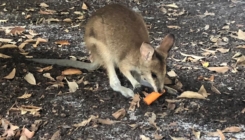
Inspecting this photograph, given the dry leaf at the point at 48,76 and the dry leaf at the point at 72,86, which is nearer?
the dry leaf at the point at 72,86

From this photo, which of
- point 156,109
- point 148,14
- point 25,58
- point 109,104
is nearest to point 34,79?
point 25,58

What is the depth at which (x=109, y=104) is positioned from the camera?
A: 4.38 m

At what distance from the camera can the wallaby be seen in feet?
14.1

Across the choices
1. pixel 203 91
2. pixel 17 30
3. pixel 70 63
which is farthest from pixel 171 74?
pixel 17 30

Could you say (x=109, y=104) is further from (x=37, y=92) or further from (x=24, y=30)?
(x=24, y=30)

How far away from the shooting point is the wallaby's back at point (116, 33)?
461cm

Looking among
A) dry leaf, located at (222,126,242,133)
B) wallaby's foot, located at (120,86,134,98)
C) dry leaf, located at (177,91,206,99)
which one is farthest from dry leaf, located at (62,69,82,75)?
dry leaf, located at (222,126,242,133)

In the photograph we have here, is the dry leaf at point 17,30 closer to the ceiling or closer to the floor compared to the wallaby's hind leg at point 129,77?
closer to the floor

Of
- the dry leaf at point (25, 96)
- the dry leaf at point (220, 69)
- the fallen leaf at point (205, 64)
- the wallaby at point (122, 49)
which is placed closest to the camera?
the wallaby at point (122, 49)

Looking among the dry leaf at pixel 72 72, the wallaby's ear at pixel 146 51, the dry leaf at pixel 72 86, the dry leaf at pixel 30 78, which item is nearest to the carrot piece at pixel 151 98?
the wallaby's ear at pixel 146 51

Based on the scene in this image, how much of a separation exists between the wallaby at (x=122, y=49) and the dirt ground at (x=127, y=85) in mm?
154

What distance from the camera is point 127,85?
4840 mm

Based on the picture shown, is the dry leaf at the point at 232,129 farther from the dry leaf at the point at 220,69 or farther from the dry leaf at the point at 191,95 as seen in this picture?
the dry leaf at the point at 220,69

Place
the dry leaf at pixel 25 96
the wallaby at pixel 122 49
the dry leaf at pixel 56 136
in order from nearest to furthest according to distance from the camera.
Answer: the dry leaf at pixel 56 136 < the wallaby at pixel 122 49 < the dry leaf at pixel 25 96
